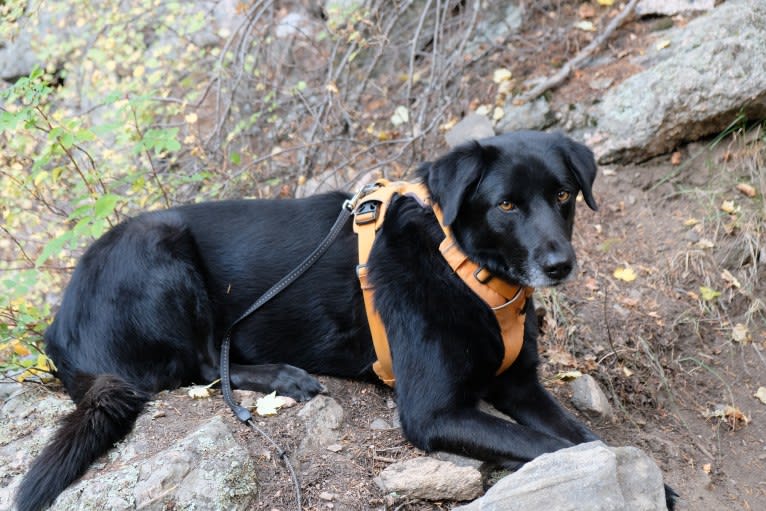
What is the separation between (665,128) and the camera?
4.91 metres

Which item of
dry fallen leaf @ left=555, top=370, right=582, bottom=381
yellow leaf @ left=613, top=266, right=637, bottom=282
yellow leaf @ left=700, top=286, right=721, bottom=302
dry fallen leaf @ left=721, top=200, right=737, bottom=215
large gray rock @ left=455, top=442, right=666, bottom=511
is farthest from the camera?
dry fallen leaf @ left=721, top=200, right=737, bottom=215

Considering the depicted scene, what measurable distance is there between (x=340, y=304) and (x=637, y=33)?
379cm

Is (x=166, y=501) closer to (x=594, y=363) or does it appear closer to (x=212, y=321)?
(x=212, y=321)

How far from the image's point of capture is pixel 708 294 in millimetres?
4324

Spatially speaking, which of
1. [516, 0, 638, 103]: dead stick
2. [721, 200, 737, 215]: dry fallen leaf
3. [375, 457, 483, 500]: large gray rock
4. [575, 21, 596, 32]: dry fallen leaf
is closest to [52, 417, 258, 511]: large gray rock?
[375, 457, 483, 500]: large gray rock

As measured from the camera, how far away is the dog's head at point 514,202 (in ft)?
8.97

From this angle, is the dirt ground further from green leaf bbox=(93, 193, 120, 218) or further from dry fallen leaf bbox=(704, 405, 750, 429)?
green leaf bbox=(93, 193, 120, 218)

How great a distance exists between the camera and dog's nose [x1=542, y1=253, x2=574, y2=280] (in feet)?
8.77

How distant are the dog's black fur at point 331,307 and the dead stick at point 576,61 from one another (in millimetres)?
2590

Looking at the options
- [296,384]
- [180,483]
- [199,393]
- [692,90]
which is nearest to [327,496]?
[180,483]

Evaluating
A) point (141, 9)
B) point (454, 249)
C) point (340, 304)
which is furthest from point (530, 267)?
point (141, 9)

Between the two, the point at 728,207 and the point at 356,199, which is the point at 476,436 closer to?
the point at 356,199

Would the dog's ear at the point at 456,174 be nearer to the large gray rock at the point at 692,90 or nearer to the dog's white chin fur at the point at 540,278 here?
the dog's white chin fur at the point at 540,278

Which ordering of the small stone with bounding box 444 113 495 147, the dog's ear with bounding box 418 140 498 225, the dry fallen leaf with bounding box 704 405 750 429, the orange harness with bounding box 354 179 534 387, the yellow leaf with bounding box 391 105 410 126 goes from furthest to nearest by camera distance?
the yellow leaf with bounding box 391 105 410 126, the small stone with bounding box 444 113 495 147, the dry fallen leaf with bounding box 704 405 750 429, the orange harness with bounding box 354 179 534 387, the dog's ear with bounding box 418 140 498 225
